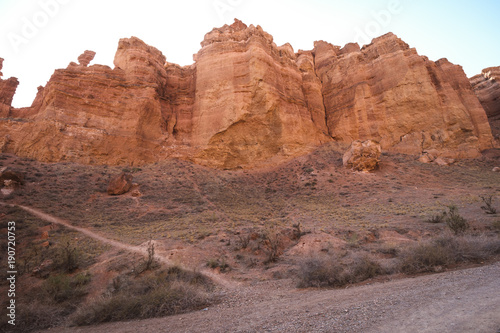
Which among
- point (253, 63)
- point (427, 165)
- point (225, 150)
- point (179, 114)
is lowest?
point (427, 165)

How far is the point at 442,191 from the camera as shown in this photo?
813 inches

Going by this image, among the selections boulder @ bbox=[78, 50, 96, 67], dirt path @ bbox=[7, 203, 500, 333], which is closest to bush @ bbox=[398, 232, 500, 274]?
dirt path @ bbox=[7, 203, 500, 333]

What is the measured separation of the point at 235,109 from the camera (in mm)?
30578

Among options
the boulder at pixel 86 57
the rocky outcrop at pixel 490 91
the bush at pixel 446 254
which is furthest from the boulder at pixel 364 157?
the boulder at pixel 86 57

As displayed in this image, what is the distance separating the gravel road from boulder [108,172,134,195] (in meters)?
17.5

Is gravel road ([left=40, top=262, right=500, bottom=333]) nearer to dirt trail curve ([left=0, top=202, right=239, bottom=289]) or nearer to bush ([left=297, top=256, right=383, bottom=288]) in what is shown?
bush ([left=297, top=256, right=383, bottom=288])

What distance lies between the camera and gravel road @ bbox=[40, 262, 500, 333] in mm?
3592

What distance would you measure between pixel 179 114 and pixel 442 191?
29965mm

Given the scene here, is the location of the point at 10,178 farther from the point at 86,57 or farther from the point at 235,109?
the point at 86,57

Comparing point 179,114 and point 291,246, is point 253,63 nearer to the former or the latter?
point 179,114

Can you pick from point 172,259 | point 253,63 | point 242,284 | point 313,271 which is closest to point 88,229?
→ point 172,259

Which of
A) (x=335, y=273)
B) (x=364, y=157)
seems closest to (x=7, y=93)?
(x=335, y=273)

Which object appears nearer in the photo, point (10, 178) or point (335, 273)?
point (335, 273)

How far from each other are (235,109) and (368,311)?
1108 inches
